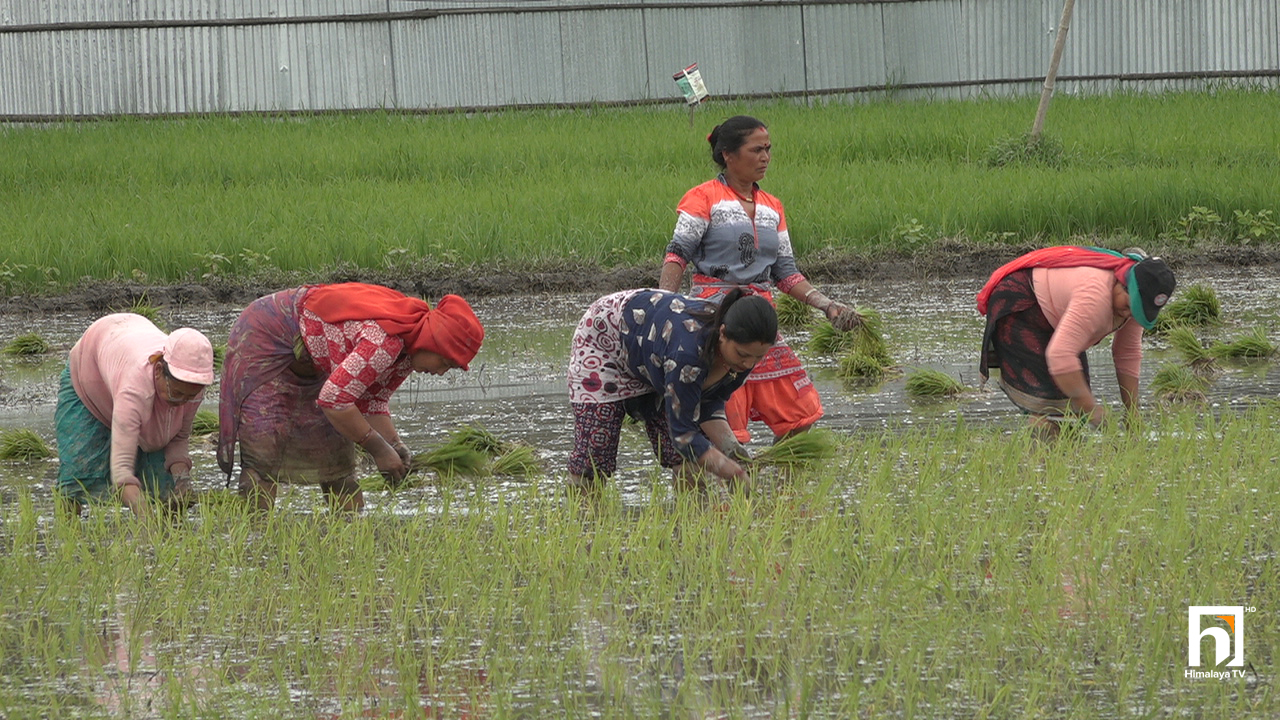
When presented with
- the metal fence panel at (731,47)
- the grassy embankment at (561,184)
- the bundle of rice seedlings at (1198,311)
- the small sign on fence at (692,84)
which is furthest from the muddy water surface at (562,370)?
the metal fence panel at (731,47)

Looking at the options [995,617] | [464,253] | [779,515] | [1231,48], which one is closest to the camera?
[995,617]

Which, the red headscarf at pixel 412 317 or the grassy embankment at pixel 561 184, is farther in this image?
the grassy embankment at pixel 561 184

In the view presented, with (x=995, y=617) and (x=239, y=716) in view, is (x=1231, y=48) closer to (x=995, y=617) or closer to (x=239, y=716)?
(x=995, y=617)

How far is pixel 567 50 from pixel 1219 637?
43.3 feet

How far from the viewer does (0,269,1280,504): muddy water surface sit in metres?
6.44

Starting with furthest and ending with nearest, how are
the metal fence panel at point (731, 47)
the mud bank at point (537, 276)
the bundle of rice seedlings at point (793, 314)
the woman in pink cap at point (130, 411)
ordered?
the metal fence panel at point (731, 47), the mud bank at point (537, 276), the bundle of rice seedlings at point (793, 314), the woman in pink cap at point (130, 411)

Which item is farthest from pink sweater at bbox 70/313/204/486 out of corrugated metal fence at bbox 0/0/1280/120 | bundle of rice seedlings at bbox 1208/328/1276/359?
corrugated metal fence at bbox 0/0/1280/120

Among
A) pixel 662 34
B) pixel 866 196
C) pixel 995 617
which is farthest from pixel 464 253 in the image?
pixel 995 617

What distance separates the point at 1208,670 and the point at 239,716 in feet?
7.08

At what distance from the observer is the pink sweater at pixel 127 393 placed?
4531 mm

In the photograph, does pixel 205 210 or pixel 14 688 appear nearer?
pixel 14 688

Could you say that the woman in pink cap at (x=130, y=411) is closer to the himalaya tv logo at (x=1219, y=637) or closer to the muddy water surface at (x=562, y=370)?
the muddy water surface at (x=562, y=370)

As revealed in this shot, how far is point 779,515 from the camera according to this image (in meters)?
4.52

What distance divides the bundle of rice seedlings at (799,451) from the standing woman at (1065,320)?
0.83 meters
